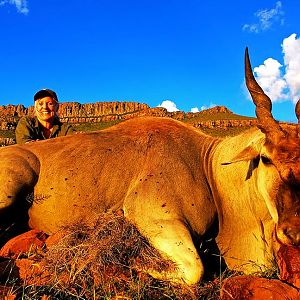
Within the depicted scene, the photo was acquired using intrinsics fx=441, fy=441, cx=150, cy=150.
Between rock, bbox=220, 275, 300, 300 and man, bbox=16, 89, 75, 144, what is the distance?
18.4 ft

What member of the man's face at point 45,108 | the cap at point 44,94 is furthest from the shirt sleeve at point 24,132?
the cap at point 44,94

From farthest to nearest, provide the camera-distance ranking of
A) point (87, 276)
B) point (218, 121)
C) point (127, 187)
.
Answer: point (218, 121) → point (127, 187) → point (87, 276)

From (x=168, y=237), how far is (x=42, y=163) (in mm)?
2142

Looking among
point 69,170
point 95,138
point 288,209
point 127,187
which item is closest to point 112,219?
point 127,187

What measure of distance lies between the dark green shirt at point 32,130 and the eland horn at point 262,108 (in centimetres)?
426

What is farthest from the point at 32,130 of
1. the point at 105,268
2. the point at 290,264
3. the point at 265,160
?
the point at 290,264

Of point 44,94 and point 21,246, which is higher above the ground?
point 44,94

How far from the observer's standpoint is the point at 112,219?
Answer: 15.8 ft

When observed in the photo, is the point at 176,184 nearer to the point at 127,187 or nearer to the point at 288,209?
the point at 127,187

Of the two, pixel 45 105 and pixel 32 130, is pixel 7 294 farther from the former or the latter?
pixel 45 105

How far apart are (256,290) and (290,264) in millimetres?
508

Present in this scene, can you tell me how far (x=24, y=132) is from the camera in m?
7.81

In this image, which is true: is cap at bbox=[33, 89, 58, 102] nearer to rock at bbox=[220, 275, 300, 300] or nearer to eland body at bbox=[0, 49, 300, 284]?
eland body at bbox=[0, 49, 300, 284]

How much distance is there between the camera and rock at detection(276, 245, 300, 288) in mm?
3449
